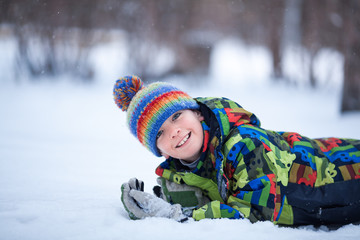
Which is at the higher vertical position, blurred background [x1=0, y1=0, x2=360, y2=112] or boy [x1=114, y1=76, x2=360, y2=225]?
blurred background [x1=0, y1=0, x2=360, y2=112]

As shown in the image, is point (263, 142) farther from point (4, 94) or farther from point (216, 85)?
point (216, 85)

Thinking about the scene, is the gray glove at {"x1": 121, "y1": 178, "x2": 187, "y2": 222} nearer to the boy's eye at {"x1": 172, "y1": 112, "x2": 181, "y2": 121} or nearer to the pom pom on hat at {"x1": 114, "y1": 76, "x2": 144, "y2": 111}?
the boy's eye at {"x1": 172, "y1": 112, "x2": 181, "y2": 121}

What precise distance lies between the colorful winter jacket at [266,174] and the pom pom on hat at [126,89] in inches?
14.9

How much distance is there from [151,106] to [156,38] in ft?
16.3

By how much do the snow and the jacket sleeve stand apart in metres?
0.03

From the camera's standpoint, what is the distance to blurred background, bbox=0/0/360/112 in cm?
572

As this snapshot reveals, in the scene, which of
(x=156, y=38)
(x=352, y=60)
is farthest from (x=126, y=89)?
(x=156, y=38)

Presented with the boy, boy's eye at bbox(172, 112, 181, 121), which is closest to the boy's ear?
the boy

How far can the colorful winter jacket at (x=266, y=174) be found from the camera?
4.65ft

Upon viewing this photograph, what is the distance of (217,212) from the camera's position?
140 centimetres

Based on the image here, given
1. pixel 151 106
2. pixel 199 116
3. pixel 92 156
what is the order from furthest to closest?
pixel 92 156, pixel 199 116, pixel 151 106

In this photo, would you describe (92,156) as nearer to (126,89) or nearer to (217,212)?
(126,89)

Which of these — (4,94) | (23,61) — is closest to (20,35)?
(23,61)

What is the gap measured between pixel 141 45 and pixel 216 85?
65.7 inches
